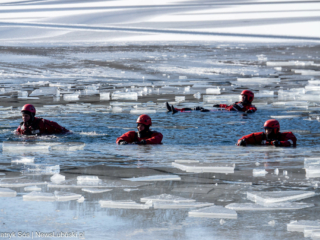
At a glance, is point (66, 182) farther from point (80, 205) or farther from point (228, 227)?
point (228, 227)

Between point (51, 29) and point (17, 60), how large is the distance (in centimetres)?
1693

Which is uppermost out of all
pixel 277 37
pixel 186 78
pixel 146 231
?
pixel 277 37

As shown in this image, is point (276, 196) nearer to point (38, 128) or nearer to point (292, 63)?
point (38, 128)

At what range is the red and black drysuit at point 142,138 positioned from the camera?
1082 centimetres

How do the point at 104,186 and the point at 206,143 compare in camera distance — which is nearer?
the point at 104,186

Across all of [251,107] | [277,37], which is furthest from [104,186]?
[277,37]

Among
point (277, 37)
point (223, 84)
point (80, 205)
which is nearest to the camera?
point (80, 205)

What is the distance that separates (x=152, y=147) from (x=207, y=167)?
102 inches

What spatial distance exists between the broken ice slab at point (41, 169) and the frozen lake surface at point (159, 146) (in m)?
0.01

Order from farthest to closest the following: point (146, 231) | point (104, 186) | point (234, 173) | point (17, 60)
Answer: point (17, 60), point (234, 173), point (104, 186), point (146, 231)

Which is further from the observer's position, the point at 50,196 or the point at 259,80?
the point at 259,80

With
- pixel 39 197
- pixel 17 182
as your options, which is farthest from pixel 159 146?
pixel 39 197

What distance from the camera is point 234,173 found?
302 inches

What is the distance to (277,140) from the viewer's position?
10.4m
